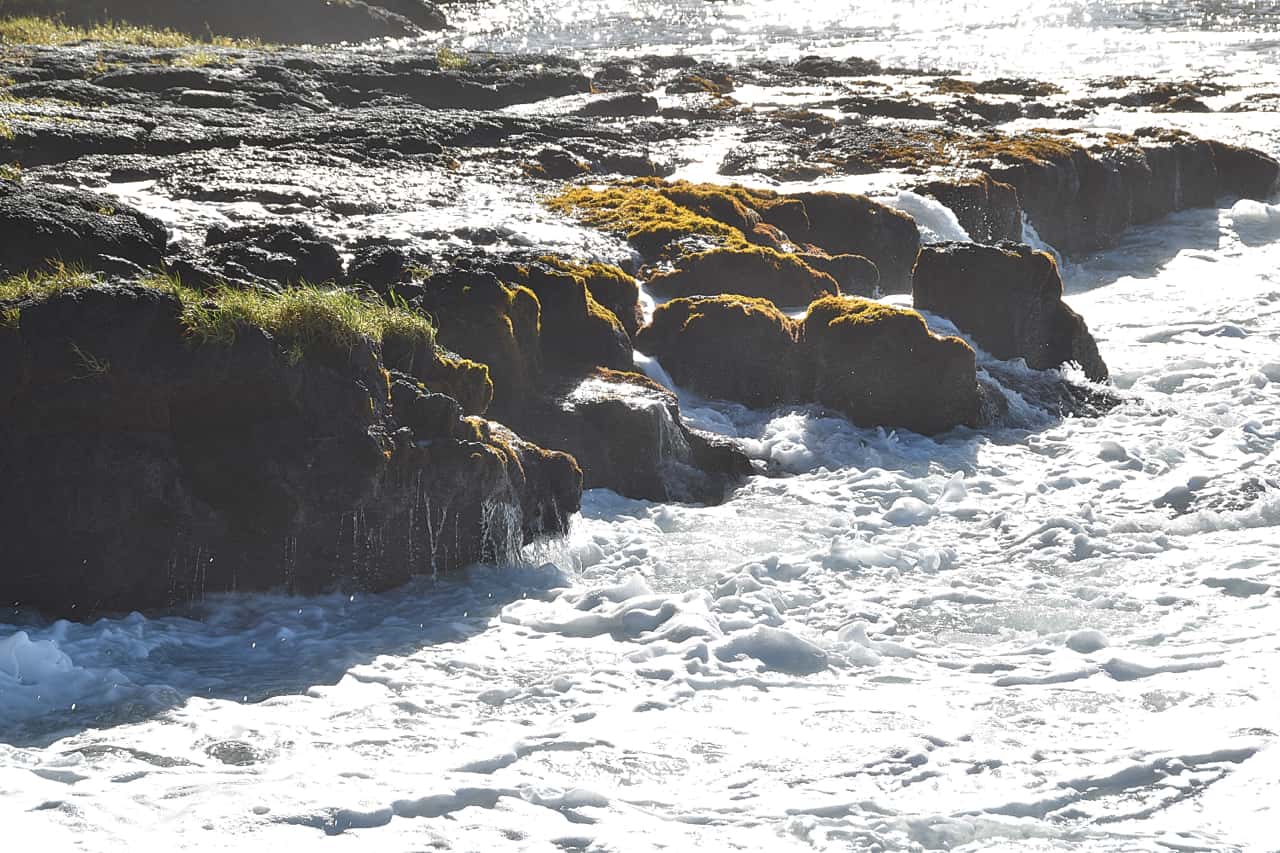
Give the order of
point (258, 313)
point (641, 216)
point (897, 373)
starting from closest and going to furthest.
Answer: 1. point (258, 313)
2. point (897, 373)
3. point (641, 216)

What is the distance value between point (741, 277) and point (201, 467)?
766 centimetres

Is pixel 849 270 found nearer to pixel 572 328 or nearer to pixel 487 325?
pixel 572 328

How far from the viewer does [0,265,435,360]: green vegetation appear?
28.8ft

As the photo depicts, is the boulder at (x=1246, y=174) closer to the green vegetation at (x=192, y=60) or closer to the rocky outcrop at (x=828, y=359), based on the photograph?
the rocky outcrop at (x=828, y=359)

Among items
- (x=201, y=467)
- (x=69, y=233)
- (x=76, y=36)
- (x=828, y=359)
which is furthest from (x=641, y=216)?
(x=76, y=36)

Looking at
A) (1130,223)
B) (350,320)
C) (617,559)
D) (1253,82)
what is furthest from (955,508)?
(1253,82)

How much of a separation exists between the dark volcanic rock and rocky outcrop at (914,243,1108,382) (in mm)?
8323

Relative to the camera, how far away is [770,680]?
7.95 m

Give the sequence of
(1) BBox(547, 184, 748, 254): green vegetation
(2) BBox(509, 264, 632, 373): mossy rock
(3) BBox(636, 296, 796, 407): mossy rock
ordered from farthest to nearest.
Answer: (1) BBox(547, 184, 748, 254): green vegetation < (3) BBox(636, 296, 796, 407): mossy rock < (2) BBox(509, 264, 632, 373): mossy rock

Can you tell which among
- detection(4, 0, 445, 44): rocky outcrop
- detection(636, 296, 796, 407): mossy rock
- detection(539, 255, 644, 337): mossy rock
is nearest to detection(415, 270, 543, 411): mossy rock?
detection(539, 255, 644, 337): mossy rock

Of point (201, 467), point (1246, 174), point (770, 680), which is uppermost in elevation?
point (1246, 174)

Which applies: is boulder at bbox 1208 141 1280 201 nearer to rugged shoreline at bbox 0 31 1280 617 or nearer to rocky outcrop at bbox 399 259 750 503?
rugged shoreline at bbox 0 31 1280 617

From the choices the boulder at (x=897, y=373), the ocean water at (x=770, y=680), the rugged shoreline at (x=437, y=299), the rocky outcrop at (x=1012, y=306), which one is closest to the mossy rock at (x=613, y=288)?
the rugged shoreline at (x=437, y=299)

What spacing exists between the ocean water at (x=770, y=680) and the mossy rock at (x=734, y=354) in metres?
0.37
